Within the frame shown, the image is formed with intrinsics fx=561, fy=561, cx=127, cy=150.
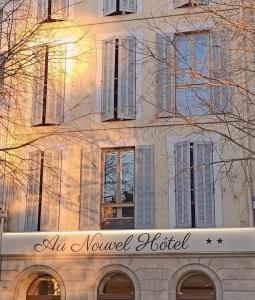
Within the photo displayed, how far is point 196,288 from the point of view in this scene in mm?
12680

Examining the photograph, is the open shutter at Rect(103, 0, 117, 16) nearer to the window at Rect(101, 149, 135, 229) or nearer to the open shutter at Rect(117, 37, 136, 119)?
the open shutter at Rect(117, 37, 136, 119)

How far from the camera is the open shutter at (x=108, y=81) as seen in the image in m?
14.0

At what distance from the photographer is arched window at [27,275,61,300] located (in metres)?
13.3

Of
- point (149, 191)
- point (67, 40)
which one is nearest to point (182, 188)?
point (149, 191)

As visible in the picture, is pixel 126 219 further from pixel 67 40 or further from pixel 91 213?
pixel 67 40

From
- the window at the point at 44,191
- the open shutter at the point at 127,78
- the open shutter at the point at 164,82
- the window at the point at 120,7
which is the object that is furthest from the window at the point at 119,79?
the window at the point at 44,191

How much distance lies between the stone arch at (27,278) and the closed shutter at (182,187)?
3127 mm

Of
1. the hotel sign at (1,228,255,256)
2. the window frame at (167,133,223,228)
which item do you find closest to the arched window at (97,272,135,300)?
the hotel sign at (1,228,255,256)

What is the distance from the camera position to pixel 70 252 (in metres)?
13.1

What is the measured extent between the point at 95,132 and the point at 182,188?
262 cm

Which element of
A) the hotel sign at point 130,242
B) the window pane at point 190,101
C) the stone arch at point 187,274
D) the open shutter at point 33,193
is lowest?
the stone arch at point 187,274

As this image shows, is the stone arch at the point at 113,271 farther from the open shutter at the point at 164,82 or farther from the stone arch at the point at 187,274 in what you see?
the open shutter at the point at 164,82

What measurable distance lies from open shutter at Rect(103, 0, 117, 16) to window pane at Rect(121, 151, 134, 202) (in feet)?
12.5

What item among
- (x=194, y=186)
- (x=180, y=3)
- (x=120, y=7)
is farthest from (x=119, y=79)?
(x=194, y=186)
